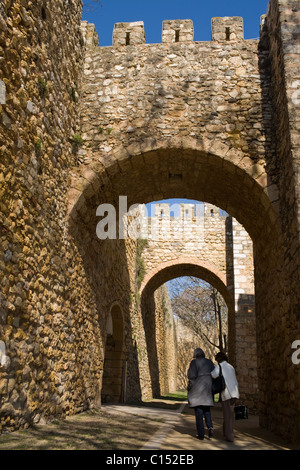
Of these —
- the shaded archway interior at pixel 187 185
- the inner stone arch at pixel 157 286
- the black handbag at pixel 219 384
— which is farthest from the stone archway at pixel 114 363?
the black handbag at pixel 219 384

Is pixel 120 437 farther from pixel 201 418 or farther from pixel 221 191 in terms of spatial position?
pixel 221 191

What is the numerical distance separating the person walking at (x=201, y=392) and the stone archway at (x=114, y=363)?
499 centimetres

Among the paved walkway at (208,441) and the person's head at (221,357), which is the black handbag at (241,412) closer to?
the paved walkway at (208,441)

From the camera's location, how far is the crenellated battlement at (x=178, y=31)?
661 centimetres

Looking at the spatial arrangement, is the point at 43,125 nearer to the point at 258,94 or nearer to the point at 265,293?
the point at 258,94

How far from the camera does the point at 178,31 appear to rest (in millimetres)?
6766

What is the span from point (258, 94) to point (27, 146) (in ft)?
12.0

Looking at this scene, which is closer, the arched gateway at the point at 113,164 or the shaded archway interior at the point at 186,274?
the arched gateway at the point at 113,164

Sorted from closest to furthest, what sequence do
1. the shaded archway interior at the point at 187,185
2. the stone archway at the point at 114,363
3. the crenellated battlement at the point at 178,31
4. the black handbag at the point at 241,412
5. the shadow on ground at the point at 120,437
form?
1. the shadow on ground at the point at 120,437
2. the black handbag at the point at 241,412
3. the shaded archway interior at the point at 187,185
4. the crenellated battlement at the point at 178,31
5. the stone archway at the point at 114,363

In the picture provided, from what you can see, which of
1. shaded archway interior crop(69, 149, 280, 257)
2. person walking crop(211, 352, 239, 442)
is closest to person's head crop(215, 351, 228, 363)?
person walking crop(211, 352, 239, 442)

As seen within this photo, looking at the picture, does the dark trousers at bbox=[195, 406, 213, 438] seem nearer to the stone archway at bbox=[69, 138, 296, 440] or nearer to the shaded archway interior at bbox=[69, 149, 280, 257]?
the stone archway at bbox=[69, 138, 296, 440]

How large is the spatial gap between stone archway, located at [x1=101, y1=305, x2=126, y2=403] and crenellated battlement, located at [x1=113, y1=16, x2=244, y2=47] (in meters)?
5.72

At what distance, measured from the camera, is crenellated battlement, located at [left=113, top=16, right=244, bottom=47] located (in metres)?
6.61

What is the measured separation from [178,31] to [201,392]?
18.5 feet
